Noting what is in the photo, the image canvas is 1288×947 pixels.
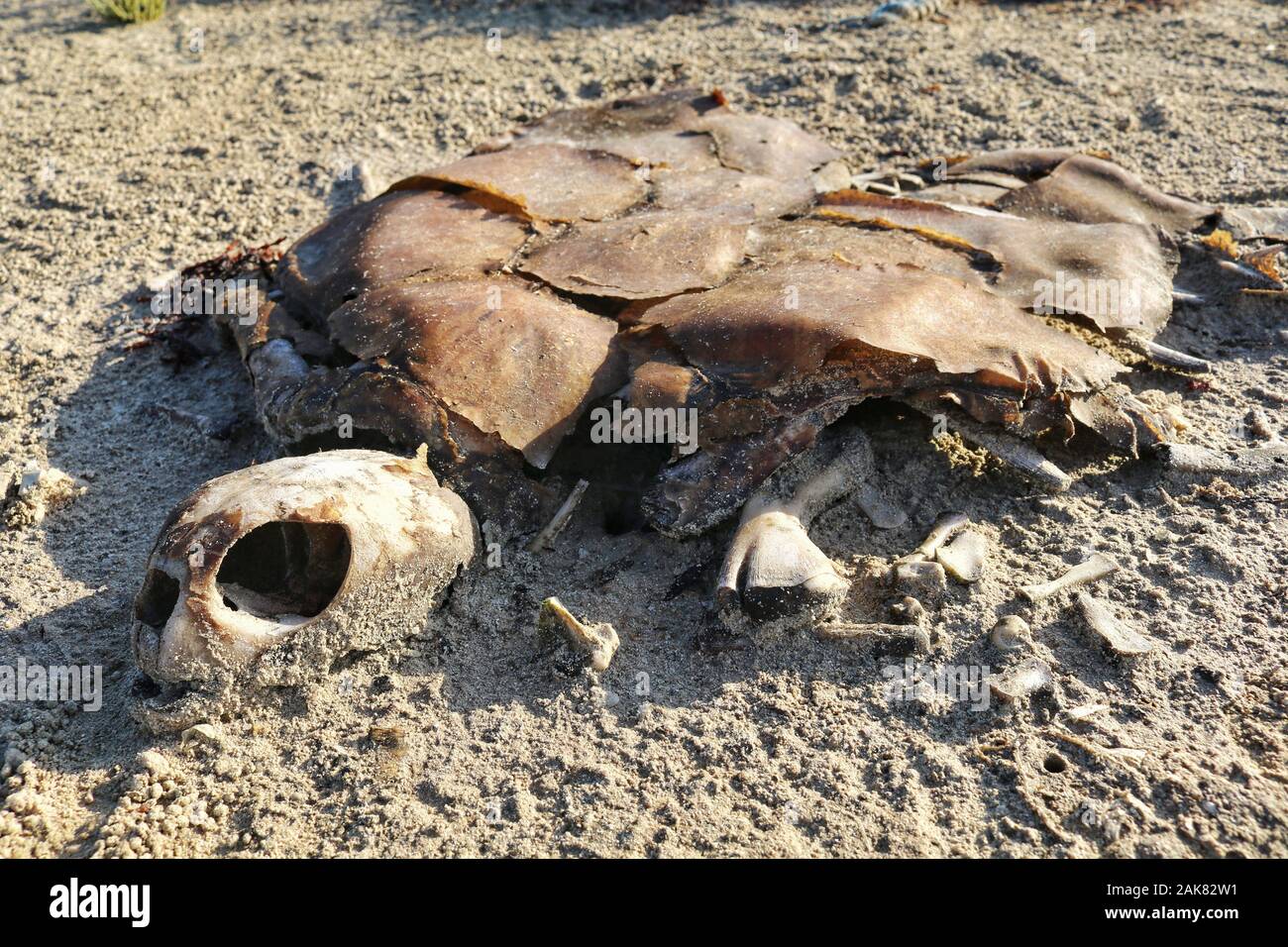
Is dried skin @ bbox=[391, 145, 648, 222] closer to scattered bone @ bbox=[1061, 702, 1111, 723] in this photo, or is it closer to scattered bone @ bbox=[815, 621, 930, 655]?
scattered bone @ bbox=[815, 621, 930, 655]

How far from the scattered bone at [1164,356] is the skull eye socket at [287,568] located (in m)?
3.22

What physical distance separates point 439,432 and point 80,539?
1.60m

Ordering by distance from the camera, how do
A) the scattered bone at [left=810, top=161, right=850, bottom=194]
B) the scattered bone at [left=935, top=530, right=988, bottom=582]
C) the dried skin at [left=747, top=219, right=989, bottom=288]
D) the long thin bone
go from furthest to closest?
the scattered bone at [left=810, top=161, right=850, bottom=194], the dried skin at [left=747, top=219, right=989, bottom=288], the long thin bone, the scattered bone at [left=935, top=530, right=988, bottom=582]

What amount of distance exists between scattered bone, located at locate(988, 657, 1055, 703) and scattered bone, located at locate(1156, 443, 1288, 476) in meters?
1.24

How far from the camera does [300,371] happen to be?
428cm

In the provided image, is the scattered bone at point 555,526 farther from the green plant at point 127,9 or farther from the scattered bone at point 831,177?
the green plant at point 127,9

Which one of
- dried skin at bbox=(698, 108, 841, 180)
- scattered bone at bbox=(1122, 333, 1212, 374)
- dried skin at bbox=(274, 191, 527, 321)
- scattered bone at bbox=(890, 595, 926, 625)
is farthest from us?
dried skin at bbox=(698, 108, 841, 180)

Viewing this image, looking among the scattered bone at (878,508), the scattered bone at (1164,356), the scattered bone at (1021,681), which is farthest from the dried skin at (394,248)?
the scattered bone at (1164,356)

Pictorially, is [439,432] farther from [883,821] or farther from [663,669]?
[883,821]

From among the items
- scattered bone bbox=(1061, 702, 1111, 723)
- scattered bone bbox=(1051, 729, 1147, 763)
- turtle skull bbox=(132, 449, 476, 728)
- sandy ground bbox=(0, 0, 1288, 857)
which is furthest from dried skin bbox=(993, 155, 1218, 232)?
turtle skull bbox=(132, 449, 476, 728)

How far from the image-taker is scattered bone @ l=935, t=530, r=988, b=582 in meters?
3.83

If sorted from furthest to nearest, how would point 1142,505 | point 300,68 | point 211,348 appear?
point 300,68
point 211,348
point 1142,505

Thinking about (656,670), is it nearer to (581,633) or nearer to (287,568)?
(581,633)

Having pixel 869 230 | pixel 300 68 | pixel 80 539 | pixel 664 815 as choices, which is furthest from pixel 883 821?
pixel 300 68
